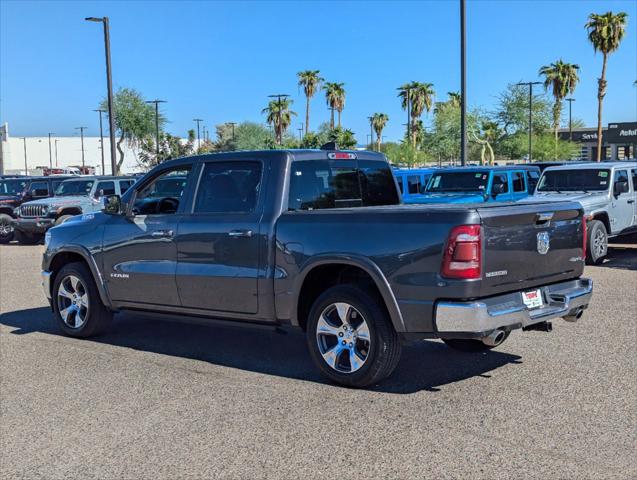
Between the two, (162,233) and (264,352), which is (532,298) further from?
(162,233)

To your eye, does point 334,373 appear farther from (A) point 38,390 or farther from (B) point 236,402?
(A) point 38,390

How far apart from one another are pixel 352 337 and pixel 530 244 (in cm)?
158

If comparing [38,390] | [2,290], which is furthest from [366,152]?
[2,290]

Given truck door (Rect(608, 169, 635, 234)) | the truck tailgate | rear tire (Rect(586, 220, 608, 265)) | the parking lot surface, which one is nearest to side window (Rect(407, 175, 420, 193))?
truck door (Rect(608, 169, 635, 234))

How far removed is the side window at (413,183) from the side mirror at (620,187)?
19.1ft

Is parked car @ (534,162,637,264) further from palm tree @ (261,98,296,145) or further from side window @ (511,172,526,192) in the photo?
palm tree @ (261,98,296,145)

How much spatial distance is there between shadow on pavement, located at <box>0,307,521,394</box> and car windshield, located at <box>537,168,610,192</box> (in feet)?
26.9

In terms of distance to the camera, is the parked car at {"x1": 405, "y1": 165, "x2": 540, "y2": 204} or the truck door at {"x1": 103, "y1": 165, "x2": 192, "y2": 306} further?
the parked car at {"x1": 405, "y1": 165, "x2": 540, "y2": 204}

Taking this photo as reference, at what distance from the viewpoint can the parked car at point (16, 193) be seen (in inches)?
909

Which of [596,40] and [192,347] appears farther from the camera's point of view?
[596,40]

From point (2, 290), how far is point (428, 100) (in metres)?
69.2

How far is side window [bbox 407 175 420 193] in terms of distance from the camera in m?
19.3

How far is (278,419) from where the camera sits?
5324 millimetres

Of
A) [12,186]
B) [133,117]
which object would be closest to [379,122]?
[133,117]
